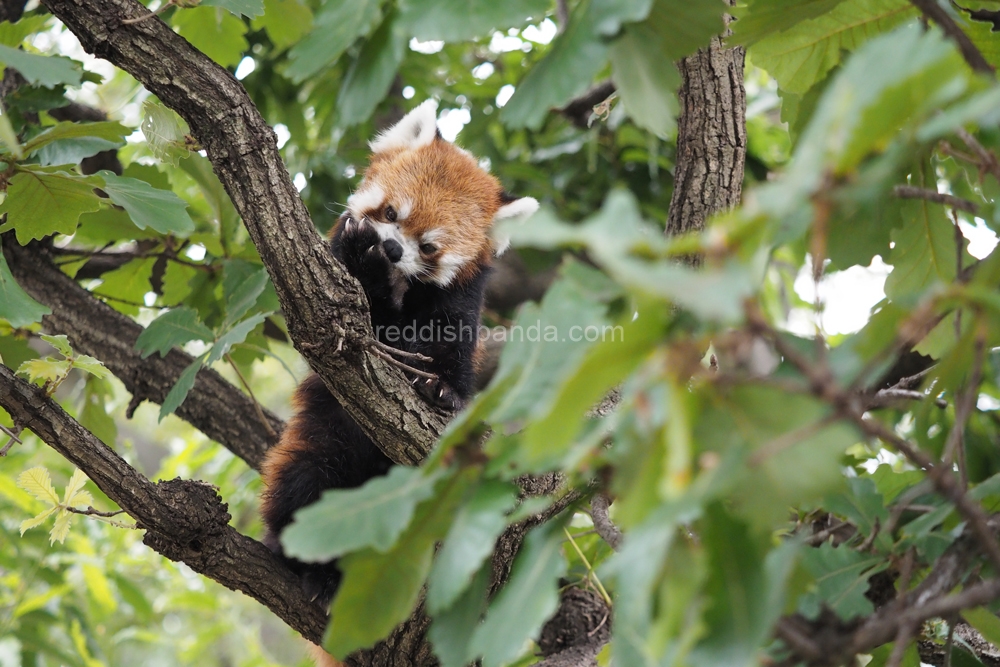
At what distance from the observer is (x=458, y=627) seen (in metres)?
1.24

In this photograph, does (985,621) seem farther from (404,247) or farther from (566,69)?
(404,247)

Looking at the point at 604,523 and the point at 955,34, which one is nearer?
the point at 955,34

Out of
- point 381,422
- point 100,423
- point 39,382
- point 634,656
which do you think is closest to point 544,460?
point 634,656

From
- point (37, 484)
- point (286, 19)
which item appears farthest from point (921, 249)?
point (286, 19)

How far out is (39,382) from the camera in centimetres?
225

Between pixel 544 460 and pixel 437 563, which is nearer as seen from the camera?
pixel 544 460

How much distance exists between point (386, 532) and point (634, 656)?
410 mm

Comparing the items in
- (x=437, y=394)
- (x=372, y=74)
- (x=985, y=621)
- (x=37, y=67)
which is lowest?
(x=985, y=621)

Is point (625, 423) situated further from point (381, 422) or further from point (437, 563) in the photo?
point (381, 422)

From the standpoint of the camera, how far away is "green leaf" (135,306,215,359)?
254 cm

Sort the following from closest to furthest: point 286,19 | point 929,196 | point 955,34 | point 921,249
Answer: point 929,196 < point 955,34 < point 921,249 < point 286,19

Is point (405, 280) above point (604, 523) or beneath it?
above

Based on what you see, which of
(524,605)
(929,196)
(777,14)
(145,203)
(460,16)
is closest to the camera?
(524,605)

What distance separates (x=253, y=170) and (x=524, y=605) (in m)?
1.25
